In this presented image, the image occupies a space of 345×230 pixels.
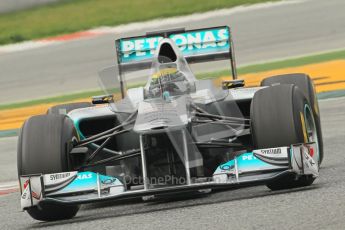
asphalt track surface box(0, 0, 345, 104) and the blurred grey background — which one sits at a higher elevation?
the blurred grey background

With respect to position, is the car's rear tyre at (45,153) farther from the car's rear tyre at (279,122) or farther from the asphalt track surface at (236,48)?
the asphalt track surface at (236,48)

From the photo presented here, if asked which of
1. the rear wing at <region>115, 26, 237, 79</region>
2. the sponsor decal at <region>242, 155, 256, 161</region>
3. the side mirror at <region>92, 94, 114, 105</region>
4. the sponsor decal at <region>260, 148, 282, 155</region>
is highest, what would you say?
the rear wing at <region>115, 26, 237, 79</region>

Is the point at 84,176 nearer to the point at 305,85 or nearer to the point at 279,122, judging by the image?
the point at 279,122

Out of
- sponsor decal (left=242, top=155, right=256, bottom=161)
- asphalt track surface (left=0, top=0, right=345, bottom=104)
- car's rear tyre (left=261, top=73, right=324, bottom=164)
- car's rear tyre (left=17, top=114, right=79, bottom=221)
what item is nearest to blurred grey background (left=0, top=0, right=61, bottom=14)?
asphalt track surface (left=0, top=0, right=345, bottom=104)

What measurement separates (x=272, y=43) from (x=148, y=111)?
12.6 metres

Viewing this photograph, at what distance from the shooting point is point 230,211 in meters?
6.36

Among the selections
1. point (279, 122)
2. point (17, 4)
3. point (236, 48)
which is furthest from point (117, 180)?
point (17, 4)

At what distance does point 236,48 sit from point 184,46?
34.3 feet

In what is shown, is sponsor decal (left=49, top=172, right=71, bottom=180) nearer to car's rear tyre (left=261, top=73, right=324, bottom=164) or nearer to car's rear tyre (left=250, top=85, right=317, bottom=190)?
car's rear tyre (left=250, top=85, right=317, bottom=190)

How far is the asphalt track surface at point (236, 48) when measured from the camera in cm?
1886

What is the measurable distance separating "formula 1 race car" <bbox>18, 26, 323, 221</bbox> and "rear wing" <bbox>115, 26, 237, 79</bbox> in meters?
0.81

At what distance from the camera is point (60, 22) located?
2336cm

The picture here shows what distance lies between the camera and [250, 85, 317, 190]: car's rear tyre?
7.09 m

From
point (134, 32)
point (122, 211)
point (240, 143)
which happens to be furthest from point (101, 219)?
point (134, 32)
